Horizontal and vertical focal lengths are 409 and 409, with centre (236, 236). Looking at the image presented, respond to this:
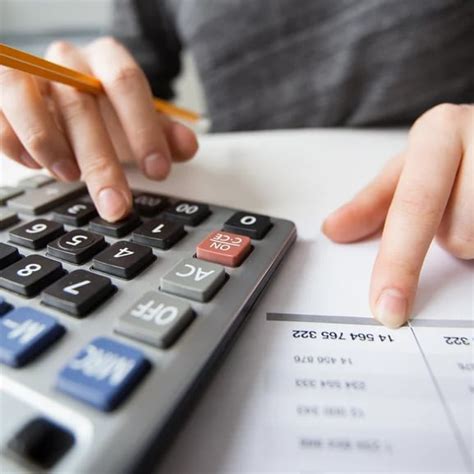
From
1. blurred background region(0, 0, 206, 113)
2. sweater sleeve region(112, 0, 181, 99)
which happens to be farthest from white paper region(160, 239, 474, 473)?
blurred background region(0, 0, 206, 113)

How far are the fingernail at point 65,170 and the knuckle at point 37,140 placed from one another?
15 millimetres

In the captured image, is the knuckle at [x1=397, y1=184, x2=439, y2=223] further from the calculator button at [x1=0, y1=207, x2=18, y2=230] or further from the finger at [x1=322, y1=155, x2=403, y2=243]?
the calculator button at [x1=0, y1=207, x2=18, y2=230]

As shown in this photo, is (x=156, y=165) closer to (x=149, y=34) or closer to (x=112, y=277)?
(x=112, y=277)

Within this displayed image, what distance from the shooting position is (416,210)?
0.24m

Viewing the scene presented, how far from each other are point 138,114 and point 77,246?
0.52 feet

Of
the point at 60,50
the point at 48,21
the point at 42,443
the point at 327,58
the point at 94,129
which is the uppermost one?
the point at 48,21

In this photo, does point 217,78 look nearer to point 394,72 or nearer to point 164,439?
point 394,72

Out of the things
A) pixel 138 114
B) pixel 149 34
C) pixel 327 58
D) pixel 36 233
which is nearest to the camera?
pixel 36 233

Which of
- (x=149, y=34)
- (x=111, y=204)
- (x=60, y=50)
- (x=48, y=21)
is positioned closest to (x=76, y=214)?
(x=111, y=204)

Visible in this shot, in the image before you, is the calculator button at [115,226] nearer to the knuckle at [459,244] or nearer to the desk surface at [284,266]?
the desk surface at [284,266]

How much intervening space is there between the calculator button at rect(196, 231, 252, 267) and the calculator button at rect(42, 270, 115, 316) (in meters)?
0.05

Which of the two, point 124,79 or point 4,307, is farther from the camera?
point 124,79

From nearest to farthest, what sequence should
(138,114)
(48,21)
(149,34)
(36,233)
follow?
(36,233) < (138,114) < (149,34) < (48,21)

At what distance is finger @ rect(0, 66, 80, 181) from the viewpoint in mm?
294
